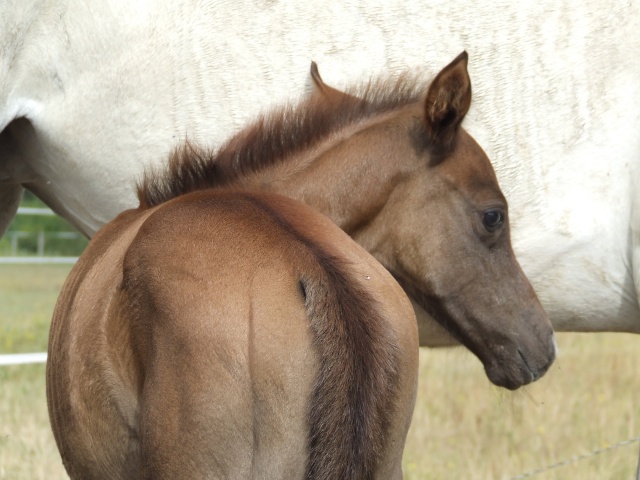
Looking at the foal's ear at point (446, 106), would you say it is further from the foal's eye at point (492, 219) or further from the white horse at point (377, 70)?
the white horse at point (377, 70)

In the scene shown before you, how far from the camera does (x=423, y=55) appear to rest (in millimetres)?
3344

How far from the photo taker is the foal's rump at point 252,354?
6.04ft

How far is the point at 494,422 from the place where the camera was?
18.6 ft

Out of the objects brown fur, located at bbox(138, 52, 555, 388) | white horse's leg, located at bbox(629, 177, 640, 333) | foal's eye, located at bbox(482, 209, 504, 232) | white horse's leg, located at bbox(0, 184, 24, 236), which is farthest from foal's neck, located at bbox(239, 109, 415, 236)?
white horse's leg, located at bbox(0, 184, 24, 236)

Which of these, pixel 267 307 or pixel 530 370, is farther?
pixel 530 370

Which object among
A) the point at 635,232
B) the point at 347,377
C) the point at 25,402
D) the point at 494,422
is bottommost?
the point at 494,422

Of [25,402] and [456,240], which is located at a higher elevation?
[456,240]

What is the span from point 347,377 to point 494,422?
13.1ft

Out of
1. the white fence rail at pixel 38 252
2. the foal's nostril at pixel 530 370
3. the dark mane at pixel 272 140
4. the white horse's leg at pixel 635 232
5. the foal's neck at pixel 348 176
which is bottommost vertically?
the white fence rail at pixel 38 252

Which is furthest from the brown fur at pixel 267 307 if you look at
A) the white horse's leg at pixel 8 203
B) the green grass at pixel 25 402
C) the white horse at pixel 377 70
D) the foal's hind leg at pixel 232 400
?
the green grass at pixel 25 402

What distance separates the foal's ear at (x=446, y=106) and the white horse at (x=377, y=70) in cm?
47

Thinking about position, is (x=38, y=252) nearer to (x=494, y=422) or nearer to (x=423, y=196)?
(x=494, y=422)

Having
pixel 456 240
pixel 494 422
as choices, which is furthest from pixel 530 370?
pixel 494 422

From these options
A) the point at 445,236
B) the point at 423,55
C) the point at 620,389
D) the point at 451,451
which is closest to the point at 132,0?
the point at 423,55
